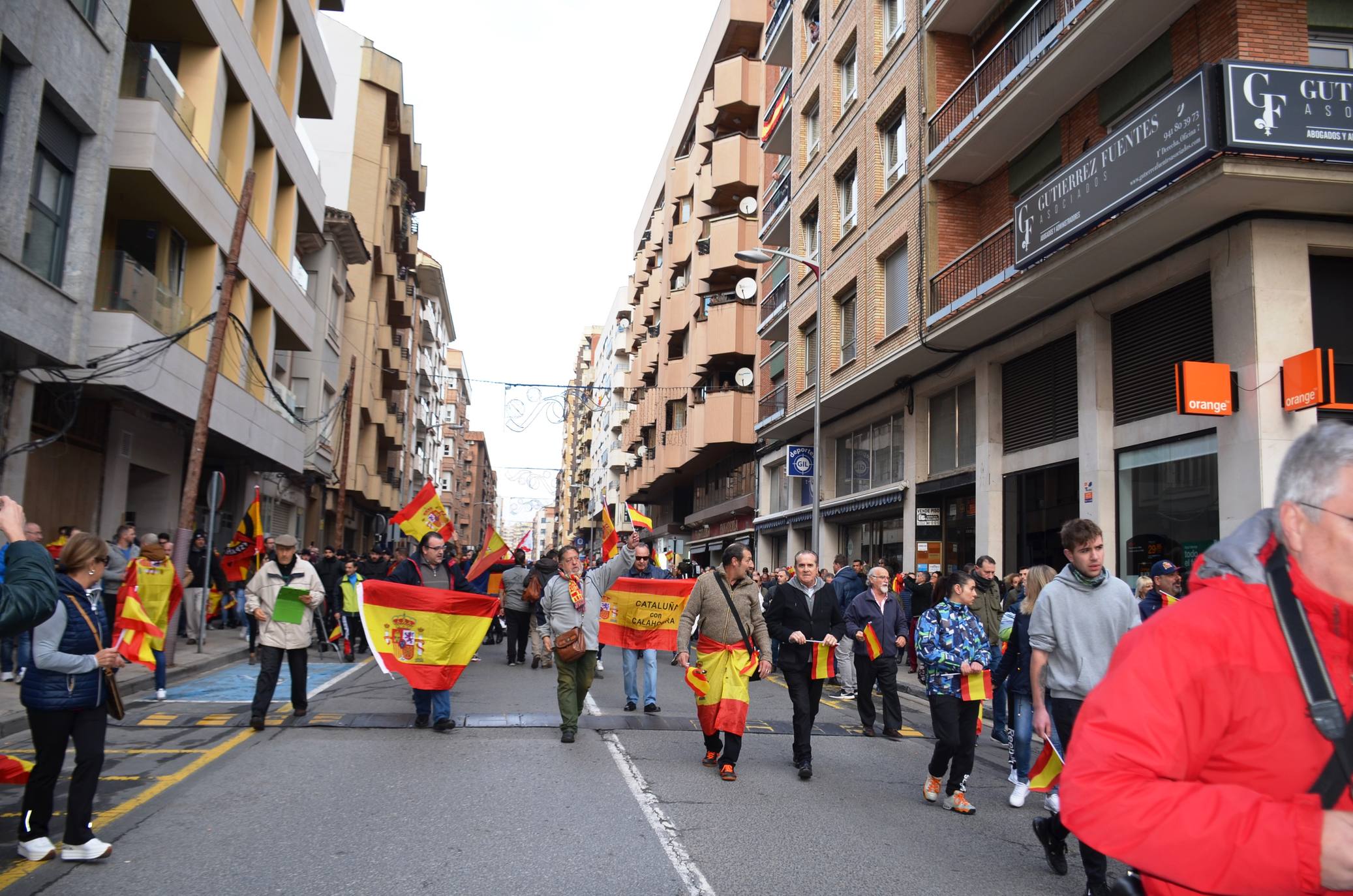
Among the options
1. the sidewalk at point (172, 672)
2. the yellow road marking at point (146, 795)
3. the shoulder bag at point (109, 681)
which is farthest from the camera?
the sidewalk at point (172, 672)

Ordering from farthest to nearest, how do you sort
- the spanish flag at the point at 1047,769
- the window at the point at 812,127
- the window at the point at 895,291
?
the window at the point at 812,127, the window at the point at 895,291, the spanish flag at the point at 1047,769

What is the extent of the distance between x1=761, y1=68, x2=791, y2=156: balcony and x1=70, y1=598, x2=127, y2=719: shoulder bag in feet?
94.8

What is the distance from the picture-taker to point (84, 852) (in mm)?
5094

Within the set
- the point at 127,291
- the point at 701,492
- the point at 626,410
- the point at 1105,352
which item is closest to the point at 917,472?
the point at 1105,352

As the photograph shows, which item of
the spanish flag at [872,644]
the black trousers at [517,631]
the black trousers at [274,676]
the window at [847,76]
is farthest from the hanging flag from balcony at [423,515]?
the window at [847,76]

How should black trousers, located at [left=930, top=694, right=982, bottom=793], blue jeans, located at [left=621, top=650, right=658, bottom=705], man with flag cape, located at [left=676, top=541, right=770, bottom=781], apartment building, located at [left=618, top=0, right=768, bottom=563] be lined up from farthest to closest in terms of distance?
apartment building, located at [left=618, top=0, right=768, bottom=563] < blue jeans, located at [left=621, top=650, right=658, bottom=705] < man with flag cape, located at [left=676, top=541, right=770, bottom=781] < black trousers, located at [left=930, top=694, right=982, bottom=793]

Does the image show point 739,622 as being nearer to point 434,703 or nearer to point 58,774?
point 434,703

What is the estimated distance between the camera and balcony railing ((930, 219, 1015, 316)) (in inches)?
665

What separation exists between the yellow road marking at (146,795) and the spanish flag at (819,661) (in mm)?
4940

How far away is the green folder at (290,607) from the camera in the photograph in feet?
31.5

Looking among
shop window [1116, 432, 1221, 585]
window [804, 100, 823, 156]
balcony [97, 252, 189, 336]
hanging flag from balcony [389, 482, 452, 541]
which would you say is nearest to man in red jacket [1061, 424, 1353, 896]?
shop window [1116, 432, 1221, 585]

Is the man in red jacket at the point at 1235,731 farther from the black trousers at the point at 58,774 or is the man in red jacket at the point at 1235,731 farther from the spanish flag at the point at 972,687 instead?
the spanish flag at the point at 972,687

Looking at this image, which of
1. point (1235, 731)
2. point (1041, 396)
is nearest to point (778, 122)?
point (1041, 396)

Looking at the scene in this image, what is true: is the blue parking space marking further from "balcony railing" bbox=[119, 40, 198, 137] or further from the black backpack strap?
the black backpack strap
